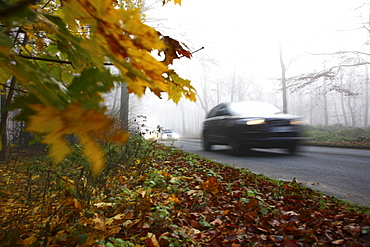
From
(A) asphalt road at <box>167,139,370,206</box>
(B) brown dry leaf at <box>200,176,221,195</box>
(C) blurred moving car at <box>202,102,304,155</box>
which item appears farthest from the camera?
(C) blurred moving car at <box>202,102,304,155</box>

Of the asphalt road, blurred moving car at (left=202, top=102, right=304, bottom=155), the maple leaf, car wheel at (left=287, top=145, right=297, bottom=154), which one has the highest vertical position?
the maple leaf

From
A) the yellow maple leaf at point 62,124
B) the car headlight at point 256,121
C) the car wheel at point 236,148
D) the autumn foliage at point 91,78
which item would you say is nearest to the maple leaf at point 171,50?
the autumn foliage at point 91,78

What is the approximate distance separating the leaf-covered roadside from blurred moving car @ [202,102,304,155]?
3075mm

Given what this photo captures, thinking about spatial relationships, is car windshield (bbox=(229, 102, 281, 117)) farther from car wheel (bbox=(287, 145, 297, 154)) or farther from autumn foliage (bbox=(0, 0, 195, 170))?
autumn foliage (bbox=(0, 0, 195, 170))

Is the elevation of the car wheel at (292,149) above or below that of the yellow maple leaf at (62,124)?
below

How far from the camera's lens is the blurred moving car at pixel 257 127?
19.9ft

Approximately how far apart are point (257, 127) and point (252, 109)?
0.86 metres

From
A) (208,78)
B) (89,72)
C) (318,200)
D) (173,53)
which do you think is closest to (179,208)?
(318,200)

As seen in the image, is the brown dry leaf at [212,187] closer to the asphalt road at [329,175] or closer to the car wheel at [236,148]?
the asphalt road at [329,175]

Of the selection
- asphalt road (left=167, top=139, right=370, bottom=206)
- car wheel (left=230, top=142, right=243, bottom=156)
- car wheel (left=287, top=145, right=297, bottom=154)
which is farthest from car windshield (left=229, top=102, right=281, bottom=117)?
asphalt road (left=167, top=139, right=370, bottom=206)

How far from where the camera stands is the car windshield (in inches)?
258

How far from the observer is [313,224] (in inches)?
79.0

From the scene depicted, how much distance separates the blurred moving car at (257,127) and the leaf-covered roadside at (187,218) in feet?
10.1

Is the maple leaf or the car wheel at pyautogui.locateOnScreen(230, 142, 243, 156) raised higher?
the maple leaf
